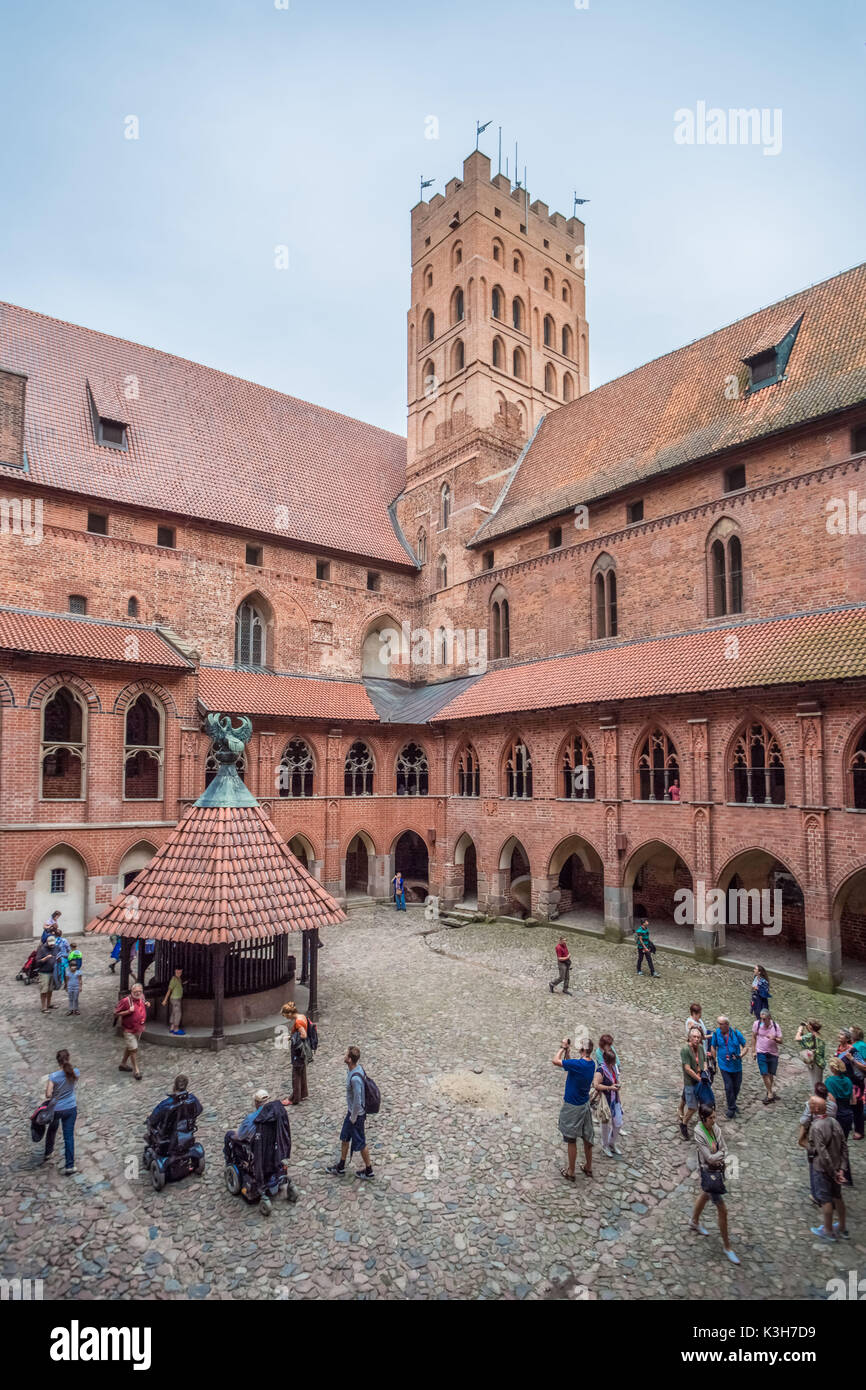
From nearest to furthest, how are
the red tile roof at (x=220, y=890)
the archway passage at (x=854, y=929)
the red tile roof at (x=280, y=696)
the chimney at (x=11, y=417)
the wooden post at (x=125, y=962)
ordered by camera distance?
the red tile roof at (x=220, y=890) < the wooden post at (x=125, y=962) < the archway passage at (x=854, y=929) < the chimney at (x=11, y=417) < the red tile roof at (x=280, y=696)

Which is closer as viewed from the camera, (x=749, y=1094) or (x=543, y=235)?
(x=749, y=1094)

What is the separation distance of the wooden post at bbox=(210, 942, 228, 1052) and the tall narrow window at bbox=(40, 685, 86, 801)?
10.8m

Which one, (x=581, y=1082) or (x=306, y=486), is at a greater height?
(x=306, y=486)

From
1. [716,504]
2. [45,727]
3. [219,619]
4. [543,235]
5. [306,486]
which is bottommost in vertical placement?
[45,727]

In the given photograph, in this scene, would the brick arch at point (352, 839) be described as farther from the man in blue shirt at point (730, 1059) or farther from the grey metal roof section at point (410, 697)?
the man in blue shirt at point (730, 1059)

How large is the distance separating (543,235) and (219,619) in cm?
2717

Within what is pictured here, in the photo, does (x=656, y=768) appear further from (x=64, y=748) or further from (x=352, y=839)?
(x=64, y=748)

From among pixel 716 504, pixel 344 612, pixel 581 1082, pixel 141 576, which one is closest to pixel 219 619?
pixel 141 576

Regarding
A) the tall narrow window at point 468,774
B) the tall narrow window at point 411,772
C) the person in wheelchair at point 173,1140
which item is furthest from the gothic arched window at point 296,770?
the person in wheelchair at point 173,1140

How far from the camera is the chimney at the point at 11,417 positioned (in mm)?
21906

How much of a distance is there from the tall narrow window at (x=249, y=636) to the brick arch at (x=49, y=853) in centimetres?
944

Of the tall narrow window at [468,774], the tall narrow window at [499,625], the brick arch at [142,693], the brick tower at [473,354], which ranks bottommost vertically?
the tall narrow window at [468,774]

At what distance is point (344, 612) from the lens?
98.7 ft
